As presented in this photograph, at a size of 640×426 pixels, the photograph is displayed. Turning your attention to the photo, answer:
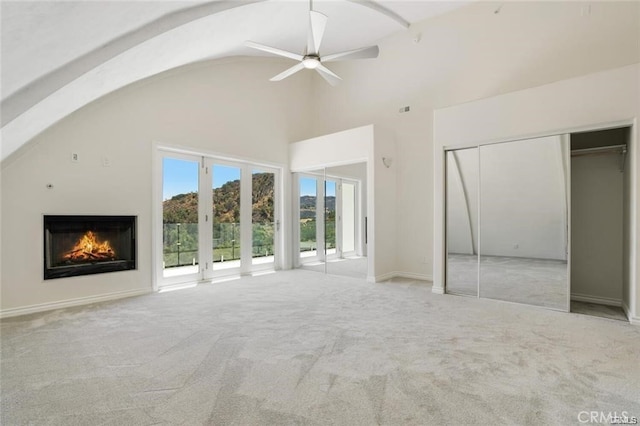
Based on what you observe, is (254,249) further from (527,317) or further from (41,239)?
(527,317)

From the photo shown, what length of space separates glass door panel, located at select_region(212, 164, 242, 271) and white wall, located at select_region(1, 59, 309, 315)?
454 millimetres

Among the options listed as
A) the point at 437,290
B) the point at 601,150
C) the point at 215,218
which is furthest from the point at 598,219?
the point at 215,218

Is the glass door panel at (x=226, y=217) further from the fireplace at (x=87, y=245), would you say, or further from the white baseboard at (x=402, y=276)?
the white baseboard at (x=402, y=276)

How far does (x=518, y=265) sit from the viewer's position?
4.34 metres

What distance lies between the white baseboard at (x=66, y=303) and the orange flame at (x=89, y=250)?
0.55 m

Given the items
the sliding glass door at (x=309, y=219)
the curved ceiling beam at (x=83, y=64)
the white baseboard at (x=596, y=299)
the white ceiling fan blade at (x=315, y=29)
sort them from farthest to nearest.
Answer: the sliding glass door at (x=309, y=219) < the white baseboard at (x=596, y=299) < the white ceiling fan blade at (x=315, y=29) < the curved ceiling beam at (x=83, y=64)

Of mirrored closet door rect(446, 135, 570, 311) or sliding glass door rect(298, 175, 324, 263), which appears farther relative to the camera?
sliding glass door rect(298, 175, 324, 263)

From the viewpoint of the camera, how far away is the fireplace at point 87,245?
4.10m

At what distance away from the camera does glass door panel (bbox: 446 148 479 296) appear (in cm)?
462

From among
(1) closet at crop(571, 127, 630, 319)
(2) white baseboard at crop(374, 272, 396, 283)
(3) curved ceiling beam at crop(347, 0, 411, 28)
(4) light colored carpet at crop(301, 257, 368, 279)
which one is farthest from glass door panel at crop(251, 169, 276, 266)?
(1) closet at crop(571, 127, 630, 319)

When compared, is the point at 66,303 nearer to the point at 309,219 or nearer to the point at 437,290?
the point at 309,219

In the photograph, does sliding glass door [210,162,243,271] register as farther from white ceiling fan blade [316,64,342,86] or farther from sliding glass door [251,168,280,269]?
white ceiling fan blade [316,64,342,86]

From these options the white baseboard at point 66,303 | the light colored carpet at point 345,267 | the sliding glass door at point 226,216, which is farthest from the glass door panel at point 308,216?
the white baseboard at point 66,303

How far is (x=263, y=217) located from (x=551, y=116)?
5.18 metres
